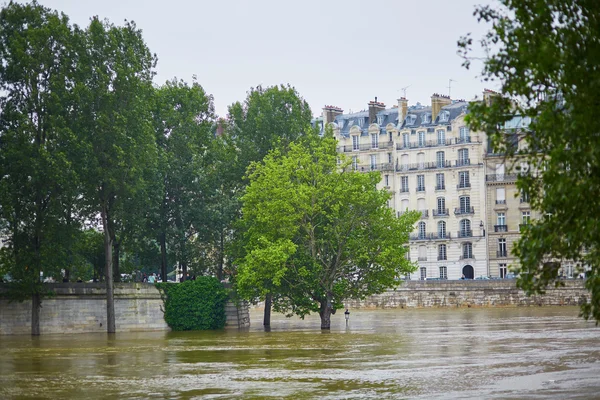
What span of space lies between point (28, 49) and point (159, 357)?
26.5 metres

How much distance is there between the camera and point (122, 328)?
72.1 m

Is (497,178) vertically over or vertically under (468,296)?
over

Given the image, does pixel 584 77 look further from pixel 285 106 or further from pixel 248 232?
pixel 285 106

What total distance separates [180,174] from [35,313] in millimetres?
15844

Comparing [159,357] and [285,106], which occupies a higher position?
[285,106]

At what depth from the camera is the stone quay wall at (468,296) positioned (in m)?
99.4

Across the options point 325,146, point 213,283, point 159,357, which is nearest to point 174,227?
point 213,283

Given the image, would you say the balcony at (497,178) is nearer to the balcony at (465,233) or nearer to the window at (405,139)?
the balcony at (465,233)

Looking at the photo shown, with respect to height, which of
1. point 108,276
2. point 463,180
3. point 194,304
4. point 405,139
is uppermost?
point 405,139

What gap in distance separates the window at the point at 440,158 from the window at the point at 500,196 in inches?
316

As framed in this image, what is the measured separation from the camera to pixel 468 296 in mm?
104875

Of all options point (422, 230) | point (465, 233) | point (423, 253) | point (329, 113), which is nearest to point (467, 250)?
point (465, 233)

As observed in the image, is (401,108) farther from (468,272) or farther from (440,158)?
(468,272)

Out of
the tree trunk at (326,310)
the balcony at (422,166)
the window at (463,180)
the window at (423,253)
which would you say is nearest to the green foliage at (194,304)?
the tree trunk at (326,310)
